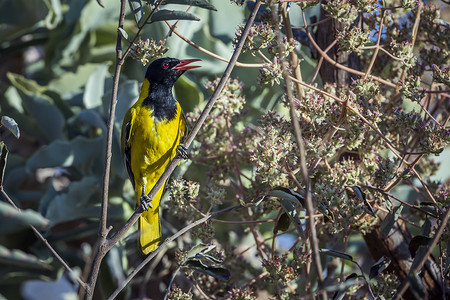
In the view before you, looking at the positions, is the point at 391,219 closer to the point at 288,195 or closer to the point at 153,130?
the point at 288,195

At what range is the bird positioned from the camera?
2.41 m

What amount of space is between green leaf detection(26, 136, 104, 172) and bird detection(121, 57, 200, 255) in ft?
0.49

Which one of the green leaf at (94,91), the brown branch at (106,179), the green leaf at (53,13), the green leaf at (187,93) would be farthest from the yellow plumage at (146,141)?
the brown branch at (106,179)

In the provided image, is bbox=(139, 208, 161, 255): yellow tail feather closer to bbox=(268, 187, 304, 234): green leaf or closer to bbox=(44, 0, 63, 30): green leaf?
bbox=(268, 187, 304, 234): green leaf

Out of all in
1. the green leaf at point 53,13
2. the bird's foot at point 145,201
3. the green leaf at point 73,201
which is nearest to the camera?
the bird's foot at point 145,201

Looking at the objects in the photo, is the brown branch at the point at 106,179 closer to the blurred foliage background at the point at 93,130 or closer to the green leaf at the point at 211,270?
the green leaf at the point at 211,270

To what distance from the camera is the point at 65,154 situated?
2.42 m

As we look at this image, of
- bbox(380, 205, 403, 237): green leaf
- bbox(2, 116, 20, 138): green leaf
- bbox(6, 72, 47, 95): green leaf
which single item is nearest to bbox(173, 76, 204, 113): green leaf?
bbox(6, 72, 47, 95): green leaf

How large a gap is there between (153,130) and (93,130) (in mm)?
433

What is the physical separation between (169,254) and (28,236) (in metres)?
0.72

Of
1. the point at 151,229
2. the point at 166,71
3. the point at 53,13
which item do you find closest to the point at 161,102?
the point at 166,71

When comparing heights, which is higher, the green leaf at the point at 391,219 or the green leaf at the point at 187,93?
the green leaf at the point at 187,93

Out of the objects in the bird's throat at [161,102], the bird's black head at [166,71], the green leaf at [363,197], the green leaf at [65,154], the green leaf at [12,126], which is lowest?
the green leaf at [363,197]

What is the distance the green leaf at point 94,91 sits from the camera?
2.68 meters
